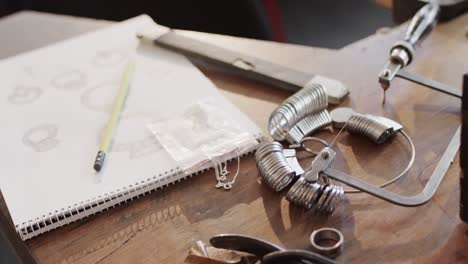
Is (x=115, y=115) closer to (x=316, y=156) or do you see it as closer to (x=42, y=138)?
(x=42, y=138)

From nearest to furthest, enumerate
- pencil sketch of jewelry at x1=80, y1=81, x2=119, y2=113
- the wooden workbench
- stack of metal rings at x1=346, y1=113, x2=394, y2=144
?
1. the wooden workbench
2. stack of metal rings at x1=346, y1=113, x2=394, y2=144
3. pencil sketch of jewelry at x1=80, y1=81, x2=119, y2=113

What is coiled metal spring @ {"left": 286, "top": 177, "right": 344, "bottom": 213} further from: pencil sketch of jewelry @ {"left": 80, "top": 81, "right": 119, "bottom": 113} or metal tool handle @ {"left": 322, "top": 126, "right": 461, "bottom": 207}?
pencil sketch of jewelry @ {"left": 80, "top": 81, "right": 119, "bottom": 113}

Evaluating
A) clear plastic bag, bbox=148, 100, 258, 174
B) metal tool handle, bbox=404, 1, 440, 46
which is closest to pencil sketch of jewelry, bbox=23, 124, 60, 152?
clear plastic bag, bbox=148, 100, 258, 174

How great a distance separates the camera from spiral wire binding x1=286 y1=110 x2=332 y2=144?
2.24 ft

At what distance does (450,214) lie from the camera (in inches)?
23.1

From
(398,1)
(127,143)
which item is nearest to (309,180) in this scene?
(127,143)

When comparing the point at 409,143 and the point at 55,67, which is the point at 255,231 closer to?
the point at 409,143

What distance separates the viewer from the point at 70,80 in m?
0.85

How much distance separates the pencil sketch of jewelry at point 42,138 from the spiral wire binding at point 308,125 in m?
0.27

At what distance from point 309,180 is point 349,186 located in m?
0.05

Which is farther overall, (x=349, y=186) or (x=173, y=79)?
(x=173, y=79)

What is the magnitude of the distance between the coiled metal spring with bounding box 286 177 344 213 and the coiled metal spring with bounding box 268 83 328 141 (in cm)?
9

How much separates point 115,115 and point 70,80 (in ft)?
0.43

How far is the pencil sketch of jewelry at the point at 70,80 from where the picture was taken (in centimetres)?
83
